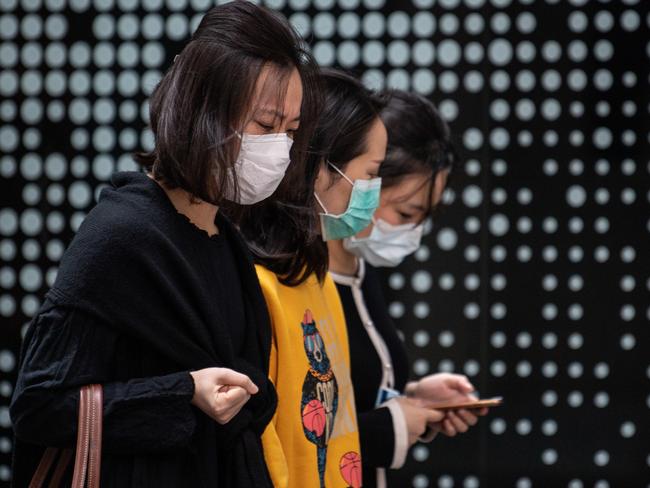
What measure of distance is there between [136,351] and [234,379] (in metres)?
0.17

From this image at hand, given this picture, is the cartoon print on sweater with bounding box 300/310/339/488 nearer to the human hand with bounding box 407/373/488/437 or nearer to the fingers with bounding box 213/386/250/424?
the fingers with bounding box 213/386/250/424

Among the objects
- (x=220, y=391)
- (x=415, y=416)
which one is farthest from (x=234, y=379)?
(x=415, y=416)

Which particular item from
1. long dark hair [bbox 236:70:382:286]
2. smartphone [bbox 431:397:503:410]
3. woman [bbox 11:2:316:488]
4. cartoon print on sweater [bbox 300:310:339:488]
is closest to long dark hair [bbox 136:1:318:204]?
woman [bbox 11:2:316:488]

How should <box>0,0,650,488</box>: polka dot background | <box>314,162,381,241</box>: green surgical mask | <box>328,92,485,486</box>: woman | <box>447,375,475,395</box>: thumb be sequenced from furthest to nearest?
<box>0,0,650,488</box>: polka dot background, <box>447,375,475,395</box>: thumb, <box>328,92,485,486</box>: woman, <box>314,162,381,241</box>: green surgical mask

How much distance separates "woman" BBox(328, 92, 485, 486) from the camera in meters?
2.38

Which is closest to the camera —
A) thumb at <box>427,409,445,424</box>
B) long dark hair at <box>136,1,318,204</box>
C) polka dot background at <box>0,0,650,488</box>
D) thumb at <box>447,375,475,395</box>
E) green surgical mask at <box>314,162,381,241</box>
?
long dark hair at <box>136,1,318,204</box>

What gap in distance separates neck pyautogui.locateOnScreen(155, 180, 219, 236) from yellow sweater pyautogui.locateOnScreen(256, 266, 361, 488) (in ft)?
0.85

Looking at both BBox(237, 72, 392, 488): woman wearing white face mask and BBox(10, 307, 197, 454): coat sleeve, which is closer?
BBox(10, 307, 197, 454): coat sleeve

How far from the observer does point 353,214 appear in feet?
7.27

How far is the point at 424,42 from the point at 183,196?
209 cm

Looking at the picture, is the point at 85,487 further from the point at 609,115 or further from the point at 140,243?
the point at 609,115

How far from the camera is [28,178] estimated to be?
11.6ft

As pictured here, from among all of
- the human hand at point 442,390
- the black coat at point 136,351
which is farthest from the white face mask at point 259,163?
the human hand at point 442,390

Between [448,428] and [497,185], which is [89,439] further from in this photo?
[497,185]
